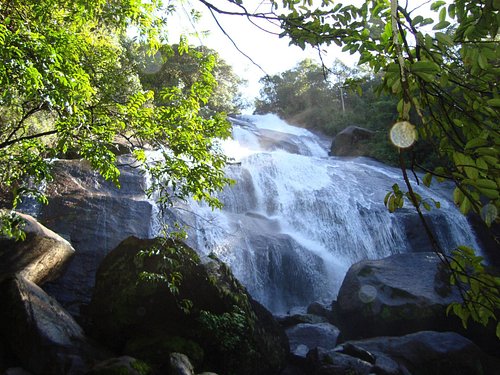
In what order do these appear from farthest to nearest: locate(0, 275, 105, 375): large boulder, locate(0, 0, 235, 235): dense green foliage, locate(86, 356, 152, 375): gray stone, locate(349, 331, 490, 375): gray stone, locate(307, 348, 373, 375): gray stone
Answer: locate(349, 331, 490, 375): gray stone, locate(307, 348, 373, 375): gray stone, locate(0, 275, 105, 375): large boulder, locate(86, 356, 152, 375): gray stone, locate(0, 0, 235, 235): dense green foliage

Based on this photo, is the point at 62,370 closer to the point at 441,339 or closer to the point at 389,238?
the point at 441,339

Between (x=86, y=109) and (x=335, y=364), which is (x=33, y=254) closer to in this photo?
(x=86, y=109)

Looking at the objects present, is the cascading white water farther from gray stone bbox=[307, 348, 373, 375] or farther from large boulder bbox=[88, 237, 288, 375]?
gray stone bbox=[307, 348, 373, 375]

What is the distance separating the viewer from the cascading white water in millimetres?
11914

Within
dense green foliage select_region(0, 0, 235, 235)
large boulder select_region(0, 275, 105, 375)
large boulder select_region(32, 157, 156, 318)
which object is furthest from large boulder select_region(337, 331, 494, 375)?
large boulder select_region(32, 157, 156, 318)

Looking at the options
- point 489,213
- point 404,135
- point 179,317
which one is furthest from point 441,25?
point 179,317

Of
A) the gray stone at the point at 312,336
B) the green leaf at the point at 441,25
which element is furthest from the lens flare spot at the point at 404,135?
the gray stone at the point at 312,336

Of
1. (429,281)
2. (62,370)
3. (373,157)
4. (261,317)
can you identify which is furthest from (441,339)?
(373,157)

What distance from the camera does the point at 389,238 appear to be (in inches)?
583

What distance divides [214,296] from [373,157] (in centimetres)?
2043

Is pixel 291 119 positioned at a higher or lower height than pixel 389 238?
higher

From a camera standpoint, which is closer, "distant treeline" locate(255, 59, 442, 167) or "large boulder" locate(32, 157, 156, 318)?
"large boulder" locate(32, 157, 156, 318)

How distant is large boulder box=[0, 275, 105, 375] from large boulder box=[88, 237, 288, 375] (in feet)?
2.40

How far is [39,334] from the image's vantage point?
528 centimetres
